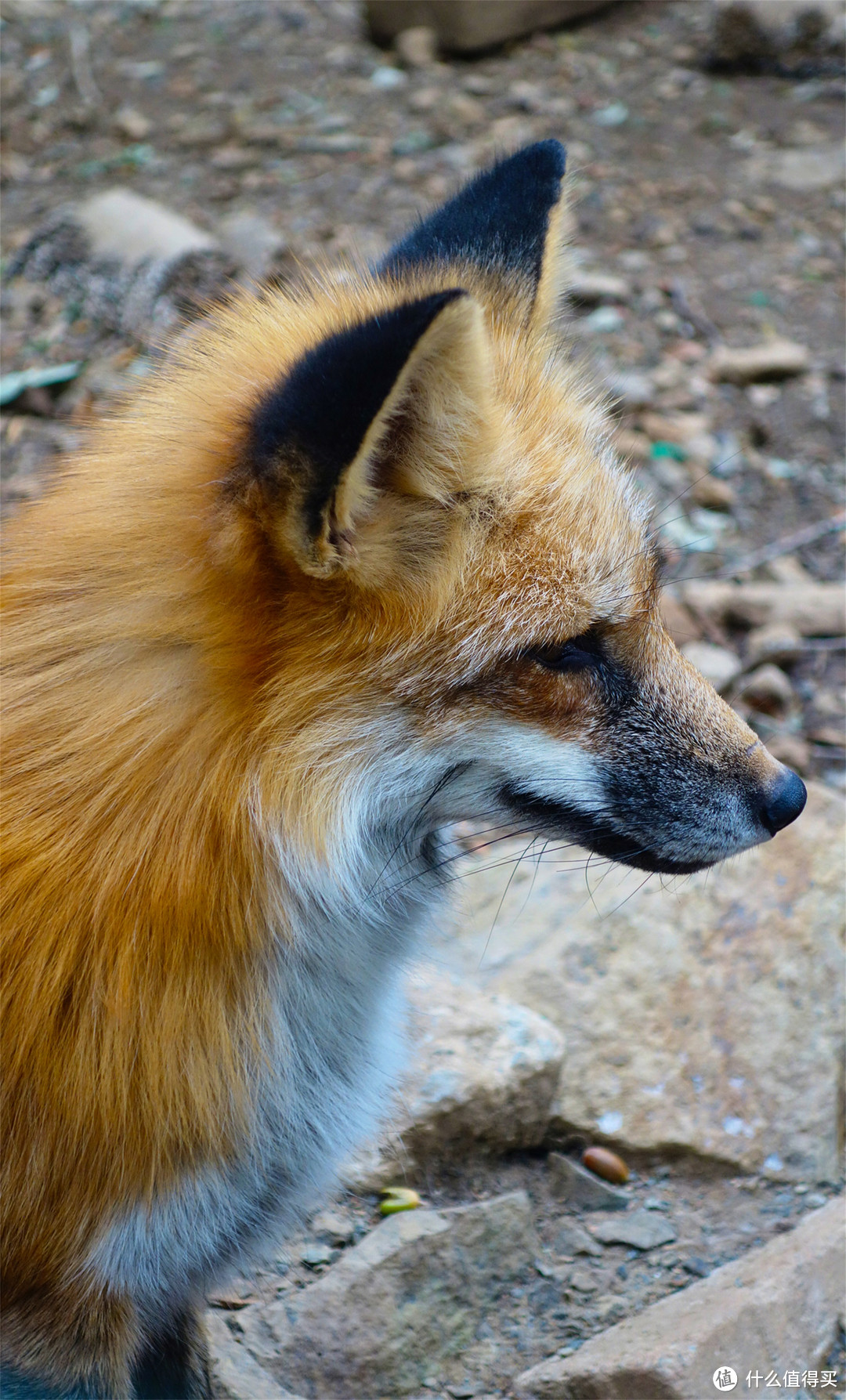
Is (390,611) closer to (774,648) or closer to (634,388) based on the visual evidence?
(774,648)

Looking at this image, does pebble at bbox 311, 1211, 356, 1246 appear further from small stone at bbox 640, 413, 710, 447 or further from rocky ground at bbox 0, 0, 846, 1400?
small stone at bbox 640, 413, 710, 447

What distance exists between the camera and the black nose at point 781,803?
2.67 metres

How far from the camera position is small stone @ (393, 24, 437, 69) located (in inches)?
404

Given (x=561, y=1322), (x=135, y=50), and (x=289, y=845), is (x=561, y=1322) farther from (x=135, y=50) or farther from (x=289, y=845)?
(x=135, y=50)

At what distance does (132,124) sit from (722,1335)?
31.0 ft

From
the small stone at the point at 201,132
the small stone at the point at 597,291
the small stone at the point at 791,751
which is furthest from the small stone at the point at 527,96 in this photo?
the small stone at the point at 791,751

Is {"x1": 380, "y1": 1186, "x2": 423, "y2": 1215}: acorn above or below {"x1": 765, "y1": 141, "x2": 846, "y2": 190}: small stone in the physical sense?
below

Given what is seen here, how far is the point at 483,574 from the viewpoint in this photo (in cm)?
240

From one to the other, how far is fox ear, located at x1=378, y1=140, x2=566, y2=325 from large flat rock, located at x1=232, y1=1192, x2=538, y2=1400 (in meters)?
2.55

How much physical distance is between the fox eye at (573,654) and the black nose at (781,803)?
1.75ft

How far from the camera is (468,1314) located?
10.9ft

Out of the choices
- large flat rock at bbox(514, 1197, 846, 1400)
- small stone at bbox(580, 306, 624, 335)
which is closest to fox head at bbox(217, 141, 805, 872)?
large flat rock at bbox(514, 1197, 846, 1400)

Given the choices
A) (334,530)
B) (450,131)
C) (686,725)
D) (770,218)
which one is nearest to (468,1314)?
(686,725)

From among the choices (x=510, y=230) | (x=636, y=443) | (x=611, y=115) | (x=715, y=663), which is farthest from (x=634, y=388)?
(x=510, y=230)
